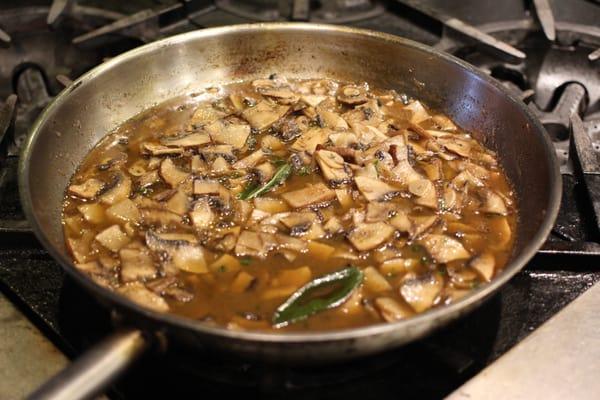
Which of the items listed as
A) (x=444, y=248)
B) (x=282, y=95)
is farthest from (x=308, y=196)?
(x=282, y=95)

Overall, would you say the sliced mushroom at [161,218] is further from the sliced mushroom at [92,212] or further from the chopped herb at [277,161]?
the chopped herb at [277,161]

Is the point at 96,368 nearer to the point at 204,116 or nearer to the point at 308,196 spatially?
the point at 308,196

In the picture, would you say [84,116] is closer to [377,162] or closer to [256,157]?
[256,157]

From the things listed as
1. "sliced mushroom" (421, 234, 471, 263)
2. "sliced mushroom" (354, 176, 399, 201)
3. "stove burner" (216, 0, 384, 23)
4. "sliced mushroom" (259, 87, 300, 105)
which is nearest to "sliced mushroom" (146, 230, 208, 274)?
"sliced mushroom" (354, 176, 399, 201)

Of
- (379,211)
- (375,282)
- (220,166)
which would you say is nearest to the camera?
(375,282)

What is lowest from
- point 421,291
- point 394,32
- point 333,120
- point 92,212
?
point 92,212

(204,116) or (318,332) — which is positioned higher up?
(318,332)

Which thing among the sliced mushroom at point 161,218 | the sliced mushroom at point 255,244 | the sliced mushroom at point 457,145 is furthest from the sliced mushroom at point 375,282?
the sliced mushroom at point 457,145
